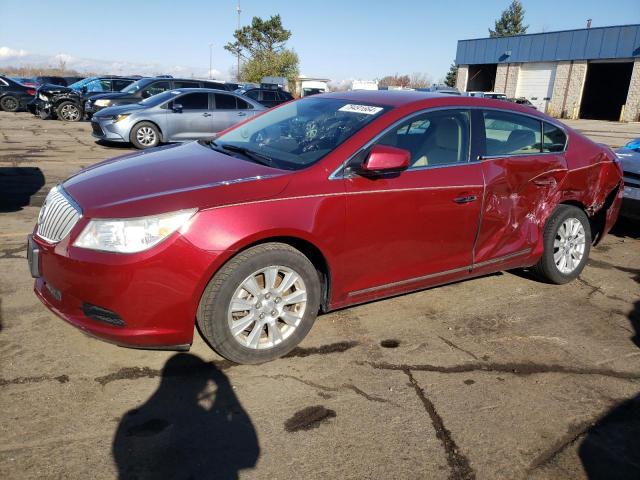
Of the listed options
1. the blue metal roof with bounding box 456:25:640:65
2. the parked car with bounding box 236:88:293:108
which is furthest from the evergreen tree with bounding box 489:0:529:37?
the parked car with bounding box 236:88:293:108

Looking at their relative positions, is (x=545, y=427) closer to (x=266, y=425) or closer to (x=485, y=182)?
(x=266, y=425)

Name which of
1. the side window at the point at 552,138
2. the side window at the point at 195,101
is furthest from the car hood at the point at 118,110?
the side window at the point at 552,138

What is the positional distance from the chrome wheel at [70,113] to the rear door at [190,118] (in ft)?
29.4

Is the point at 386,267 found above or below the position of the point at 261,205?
below

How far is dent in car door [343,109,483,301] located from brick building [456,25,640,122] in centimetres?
3964

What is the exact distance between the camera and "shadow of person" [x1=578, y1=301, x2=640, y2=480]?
2512 mm

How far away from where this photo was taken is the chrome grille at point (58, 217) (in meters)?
3.00

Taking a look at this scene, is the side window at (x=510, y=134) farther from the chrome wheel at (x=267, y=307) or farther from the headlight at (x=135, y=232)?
the headlight at (x=135, y=232)

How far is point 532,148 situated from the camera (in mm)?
4402

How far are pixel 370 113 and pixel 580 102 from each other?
4176cm

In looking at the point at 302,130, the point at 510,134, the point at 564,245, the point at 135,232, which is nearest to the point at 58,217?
the point at 135,232

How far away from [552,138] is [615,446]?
2.79 meters

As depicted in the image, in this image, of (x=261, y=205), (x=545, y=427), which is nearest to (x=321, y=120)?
(x=261, y=205)

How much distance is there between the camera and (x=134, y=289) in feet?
9.20
